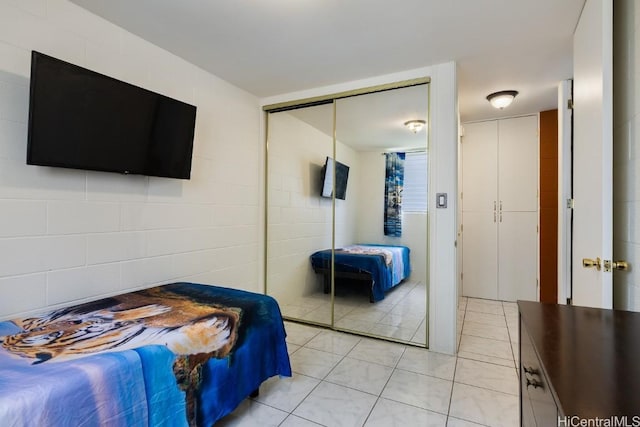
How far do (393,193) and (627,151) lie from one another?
1.85m

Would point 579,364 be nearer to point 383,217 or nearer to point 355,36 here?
point 355,36

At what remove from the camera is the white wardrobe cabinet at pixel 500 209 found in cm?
395

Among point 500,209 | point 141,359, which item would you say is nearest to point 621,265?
point 141,359

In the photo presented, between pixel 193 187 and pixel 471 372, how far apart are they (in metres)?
2.63

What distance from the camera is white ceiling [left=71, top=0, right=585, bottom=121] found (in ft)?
6.24

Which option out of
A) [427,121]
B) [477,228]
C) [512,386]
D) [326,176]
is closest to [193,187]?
[326,176]

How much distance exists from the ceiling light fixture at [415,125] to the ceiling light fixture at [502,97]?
1044 millimetres

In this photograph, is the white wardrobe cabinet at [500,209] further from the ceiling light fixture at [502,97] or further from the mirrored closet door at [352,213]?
the mirrored closet door at [352,213]

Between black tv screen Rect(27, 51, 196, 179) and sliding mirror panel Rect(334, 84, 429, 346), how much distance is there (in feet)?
5.46

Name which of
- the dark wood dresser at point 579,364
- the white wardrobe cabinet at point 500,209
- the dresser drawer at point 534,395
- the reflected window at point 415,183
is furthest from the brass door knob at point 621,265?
the white wardrobe cabinet at point 500,209

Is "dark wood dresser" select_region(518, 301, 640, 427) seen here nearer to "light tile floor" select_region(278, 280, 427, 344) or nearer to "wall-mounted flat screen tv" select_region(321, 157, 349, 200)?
"light tile floor" select_region(278, 280, 427, 344)

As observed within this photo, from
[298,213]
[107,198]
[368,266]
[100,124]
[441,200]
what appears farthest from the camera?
[298,213]

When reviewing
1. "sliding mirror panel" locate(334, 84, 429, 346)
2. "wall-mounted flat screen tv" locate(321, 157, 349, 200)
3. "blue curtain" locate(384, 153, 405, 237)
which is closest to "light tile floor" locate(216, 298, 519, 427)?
"sliding mirror panel" locate(334, 84, 429, 346)

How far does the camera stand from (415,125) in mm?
2941
